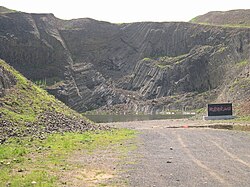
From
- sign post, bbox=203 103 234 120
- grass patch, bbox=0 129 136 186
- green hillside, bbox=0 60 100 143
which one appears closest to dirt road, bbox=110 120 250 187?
grass patch, bbox=0 129 136 186

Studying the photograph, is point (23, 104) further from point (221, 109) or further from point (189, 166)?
point (221, 109)

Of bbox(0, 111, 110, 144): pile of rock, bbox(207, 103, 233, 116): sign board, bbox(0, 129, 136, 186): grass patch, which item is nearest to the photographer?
bbox(0, 129, 136, 186): grass patch

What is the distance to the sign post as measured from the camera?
81.5 meters

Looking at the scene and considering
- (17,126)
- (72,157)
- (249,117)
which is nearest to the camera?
(72,157)

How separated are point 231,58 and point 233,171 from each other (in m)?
140

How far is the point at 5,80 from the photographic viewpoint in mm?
39438

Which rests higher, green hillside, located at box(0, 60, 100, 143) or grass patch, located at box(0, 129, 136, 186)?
green hillside, located at box(0, 60, 100, 143)

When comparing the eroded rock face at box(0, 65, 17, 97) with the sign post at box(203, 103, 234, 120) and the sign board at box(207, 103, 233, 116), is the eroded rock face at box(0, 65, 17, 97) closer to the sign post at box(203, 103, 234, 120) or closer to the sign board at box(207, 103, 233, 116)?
the sign post at box(203, 103, 234, 120)

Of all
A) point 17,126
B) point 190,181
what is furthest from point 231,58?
point 190,181

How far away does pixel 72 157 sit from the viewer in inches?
992

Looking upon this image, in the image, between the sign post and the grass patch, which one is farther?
the sign post

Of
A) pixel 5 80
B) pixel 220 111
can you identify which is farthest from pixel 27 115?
pixel 220 111

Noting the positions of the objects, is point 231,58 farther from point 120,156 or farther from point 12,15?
point 120,156

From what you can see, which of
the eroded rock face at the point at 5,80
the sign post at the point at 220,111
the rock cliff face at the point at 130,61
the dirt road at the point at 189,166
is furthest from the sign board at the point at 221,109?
the rock cliff face at the point at 130,61
